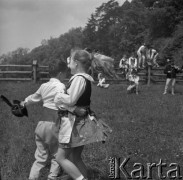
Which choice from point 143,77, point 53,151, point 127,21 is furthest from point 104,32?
point 53,151

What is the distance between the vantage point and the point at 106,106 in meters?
12.2

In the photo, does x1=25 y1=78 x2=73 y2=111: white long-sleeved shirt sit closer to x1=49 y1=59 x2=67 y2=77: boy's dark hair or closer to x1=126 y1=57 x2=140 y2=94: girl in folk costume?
x1=49 y1=59 x2=67 y2=77: boy's dark hair

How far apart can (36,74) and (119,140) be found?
1453 centimetres

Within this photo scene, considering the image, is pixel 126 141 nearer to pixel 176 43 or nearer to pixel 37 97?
pixel 37 97

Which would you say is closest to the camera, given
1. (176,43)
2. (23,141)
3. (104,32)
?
(23,141)

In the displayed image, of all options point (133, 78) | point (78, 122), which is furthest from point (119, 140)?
point (133, 78)

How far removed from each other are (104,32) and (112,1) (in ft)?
6.79

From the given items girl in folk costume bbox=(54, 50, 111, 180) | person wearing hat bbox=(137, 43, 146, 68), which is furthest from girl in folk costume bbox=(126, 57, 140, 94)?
girl in folk costume bbox=(54, 50, 111, 180)

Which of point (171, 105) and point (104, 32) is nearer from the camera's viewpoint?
point (171, 105)

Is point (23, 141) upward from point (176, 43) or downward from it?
downward

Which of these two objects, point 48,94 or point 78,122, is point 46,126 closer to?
point 48,94

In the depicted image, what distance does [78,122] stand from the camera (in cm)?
487

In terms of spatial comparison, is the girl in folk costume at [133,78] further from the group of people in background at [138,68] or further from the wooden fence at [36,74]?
the wooden fence at [36,74]

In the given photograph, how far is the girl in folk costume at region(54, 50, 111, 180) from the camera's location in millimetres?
4746
